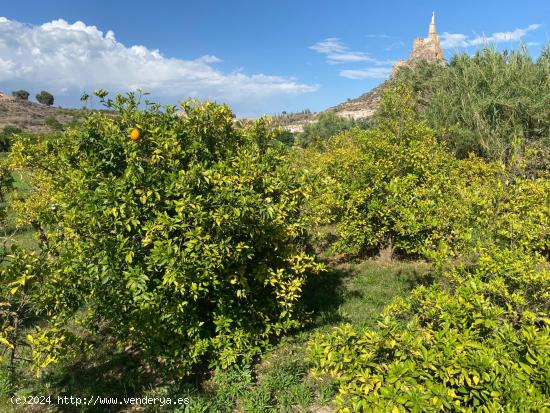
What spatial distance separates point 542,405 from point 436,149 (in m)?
9.89

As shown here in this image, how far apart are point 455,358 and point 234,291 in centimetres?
335

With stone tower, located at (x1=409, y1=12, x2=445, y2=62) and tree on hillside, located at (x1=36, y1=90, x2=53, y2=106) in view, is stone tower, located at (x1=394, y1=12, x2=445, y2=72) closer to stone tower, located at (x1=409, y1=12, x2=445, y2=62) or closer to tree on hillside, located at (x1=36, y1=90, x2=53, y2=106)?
stone tower, located at (x1=409, y1=12, x2=445, y2=62)

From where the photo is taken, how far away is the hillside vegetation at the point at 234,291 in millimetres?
3270

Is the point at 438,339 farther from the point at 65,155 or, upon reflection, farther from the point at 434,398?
the point at 65,155

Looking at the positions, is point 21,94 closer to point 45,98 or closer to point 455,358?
point 45,98

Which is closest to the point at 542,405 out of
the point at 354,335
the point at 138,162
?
the point at 354,335

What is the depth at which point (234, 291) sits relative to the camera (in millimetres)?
5590

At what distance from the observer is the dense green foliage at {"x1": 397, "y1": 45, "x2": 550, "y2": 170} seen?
13.8m

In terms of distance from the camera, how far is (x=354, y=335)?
3.59 meters

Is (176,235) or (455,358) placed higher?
(176,235)

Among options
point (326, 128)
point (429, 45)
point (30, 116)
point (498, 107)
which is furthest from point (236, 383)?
point (30, 116)

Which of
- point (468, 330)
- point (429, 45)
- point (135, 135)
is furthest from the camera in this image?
point (429, 45)

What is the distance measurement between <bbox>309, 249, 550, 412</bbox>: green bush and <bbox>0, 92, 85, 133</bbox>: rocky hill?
2341 inches

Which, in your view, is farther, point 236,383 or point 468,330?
point 236,383
